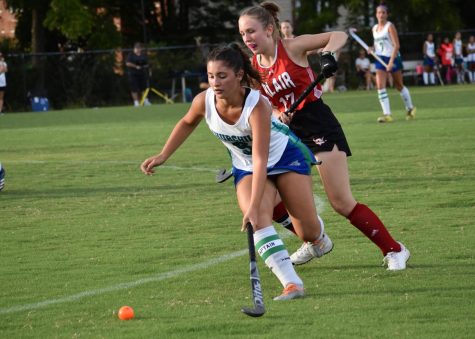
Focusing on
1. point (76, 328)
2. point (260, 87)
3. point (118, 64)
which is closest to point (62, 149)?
point (260, 87)

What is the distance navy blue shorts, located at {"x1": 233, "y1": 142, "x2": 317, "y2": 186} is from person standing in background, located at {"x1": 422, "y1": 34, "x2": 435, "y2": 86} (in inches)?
1388

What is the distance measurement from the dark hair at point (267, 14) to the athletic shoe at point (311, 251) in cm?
146

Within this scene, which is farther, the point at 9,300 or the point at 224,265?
the point at 224,265

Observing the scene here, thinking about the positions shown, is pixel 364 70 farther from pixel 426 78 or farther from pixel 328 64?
pixel 328 64

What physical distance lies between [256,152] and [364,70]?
36072mm

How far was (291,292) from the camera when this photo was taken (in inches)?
252

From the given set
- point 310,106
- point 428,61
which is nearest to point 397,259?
point 310,106

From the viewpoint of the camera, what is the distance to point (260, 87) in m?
7.32

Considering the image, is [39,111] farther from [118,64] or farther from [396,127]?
[396,127]

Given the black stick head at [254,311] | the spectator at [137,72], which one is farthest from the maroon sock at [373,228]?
the spectator at [137,72]

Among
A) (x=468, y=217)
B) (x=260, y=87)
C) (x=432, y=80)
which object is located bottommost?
(x=432, y=80)

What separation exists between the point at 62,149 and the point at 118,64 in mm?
22418

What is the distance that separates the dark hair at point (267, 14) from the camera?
7.29 metres

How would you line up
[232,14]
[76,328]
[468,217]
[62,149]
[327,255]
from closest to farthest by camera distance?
[76,328]
[327,255]
[468,217]
[62,149]
[232,14]
